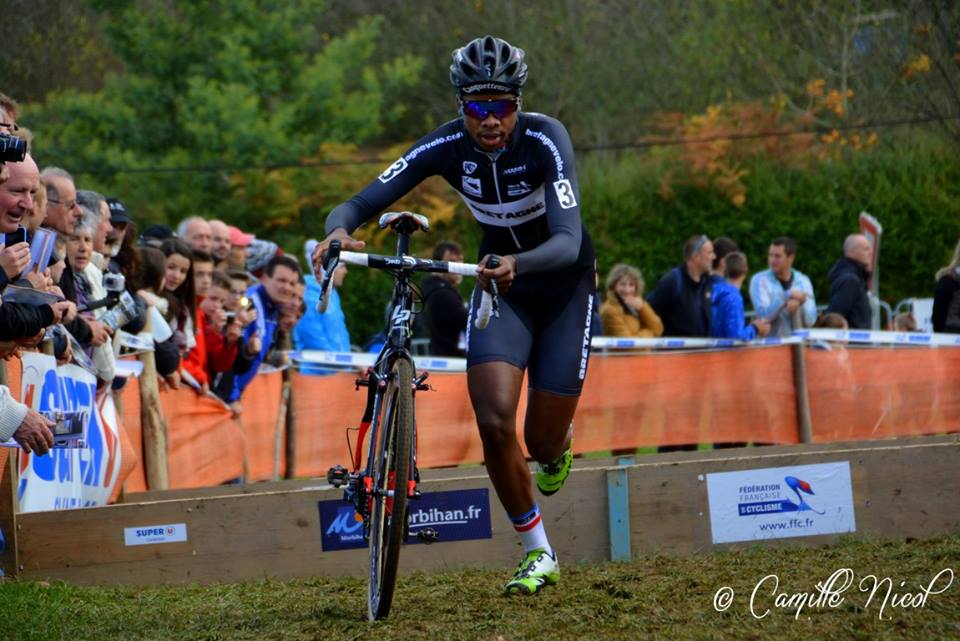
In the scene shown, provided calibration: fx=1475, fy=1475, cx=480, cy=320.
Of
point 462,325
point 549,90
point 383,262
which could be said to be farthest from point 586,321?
point 549,90

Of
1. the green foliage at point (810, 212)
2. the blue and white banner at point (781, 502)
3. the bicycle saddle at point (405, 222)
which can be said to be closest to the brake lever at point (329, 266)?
the bicycle saddle at point (405, 222)

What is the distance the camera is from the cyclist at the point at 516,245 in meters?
6.90

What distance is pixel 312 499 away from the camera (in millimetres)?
7969

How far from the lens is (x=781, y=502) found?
833 cm

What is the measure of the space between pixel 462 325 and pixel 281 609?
21.3 feet

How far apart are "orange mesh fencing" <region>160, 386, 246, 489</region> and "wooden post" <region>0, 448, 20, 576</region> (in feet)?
7.36

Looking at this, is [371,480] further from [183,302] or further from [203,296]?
[203,296]

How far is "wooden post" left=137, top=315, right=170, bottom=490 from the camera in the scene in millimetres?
9547

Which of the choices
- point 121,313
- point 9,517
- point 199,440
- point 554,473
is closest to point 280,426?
point 199,440

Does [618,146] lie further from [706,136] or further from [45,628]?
[45,628]

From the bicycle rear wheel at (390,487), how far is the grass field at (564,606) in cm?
16

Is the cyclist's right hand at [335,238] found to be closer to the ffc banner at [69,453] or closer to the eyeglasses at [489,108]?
the eyeglasses at [489,108]

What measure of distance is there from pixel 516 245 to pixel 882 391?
871cm

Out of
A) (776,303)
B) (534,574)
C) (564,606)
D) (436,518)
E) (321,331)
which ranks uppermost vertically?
(776,303)
